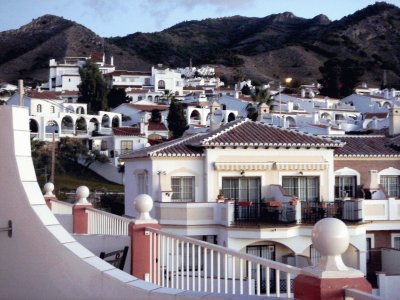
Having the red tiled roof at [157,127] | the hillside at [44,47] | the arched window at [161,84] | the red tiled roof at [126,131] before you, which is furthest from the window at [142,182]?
the hillside at [44,47]

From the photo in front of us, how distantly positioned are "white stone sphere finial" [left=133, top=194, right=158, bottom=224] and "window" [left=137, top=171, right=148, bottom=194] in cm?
1548

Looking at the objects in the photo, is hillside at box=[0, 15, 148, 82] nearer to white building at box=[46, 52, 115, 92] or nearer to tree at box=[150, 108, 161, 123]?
white building at box=[46, 52, 115, 92]

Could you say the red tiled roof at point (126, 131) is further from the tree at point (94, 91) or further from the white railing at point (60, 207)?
the white railing at point (60, 207)

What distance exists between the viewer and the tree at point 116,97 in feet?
282

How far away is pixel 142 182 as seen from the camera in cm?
2473

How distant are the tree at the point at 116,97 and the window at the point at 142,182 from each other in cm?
6097

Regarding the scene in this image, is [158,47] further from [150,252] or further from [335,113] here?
[150,252]

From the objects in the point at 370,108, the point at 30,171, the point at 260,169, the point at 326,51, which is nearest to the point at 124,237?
the point at 30,171

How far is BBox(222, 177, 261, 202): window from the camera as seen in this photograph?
934 inches

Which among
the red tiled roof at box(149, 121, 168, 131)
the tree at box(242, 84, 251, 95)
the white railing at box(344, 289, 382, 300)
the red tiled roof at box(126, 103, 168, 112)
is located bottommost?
the white railing at box(344, 289, 382, 300)

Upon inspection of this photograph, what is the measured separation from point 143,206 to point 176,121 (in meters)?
58.4

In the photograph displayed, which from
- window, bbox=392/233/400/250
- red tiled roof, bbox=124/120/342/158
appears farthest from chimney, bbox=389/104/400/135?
window, bbox=392/233/400/250

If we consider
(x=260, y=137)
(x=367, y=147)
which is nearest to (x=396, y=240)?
(x=367, y=147)

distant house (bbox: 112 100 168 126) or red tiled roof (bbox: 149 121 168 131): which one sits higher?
distant house (bbox: 112 100 168 126)
